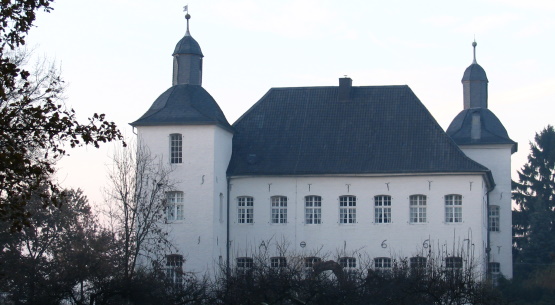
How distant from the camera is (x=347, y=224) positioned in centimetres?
4144

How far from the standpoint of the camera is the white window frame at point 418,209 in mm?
40875

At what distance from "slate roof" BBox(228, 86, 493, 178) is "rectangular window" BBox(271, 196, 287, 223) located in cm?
122

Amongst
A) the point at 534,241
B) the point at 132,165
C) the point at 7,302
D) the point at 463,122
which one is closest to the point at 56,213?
the point at 132,165

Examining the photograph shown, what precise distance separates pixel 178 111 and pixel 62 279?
16.7 meters

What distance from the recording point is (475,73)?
49.2 meters

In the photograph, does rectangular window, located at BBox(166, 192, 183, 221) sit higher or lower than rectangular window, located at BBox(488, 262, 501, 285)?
higher

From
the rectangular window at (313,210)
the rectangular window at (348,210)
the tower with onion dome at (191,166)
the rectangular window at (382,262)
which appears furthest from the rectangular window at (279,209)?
the rectangular window at (382,262)

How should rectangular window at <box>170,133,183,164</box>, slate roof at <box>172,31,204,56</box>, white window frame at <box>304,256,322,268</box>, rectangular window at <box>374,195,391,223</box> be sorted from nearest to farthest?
white window frame at <box>304,256,322,268</box> < rectangular window at <box>170,133,183,164</box> < rectangular window at <box>374,195,391,223</box> < slate roof at <box>172,31,204,56</box>

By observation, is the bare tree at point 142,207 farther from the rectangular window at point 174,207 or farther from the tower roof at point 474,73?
the tower roof at point 474,73

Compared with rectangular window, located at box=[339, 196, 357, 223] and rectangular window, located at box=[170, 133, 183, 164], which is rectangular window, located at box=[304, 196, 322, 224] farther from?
rectangular window, located at box=[170, 133, 183, 164]

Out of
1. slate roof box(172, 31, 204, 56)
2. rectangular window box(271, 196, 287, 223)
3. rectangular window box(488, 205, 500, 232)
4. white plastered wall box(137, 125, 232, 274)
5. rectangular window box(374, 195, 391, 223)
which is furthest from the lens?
rectangular window box(488, 205, 500, 232)

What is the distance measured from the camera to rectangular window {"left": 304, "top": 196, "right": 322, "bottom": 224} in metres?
41.9

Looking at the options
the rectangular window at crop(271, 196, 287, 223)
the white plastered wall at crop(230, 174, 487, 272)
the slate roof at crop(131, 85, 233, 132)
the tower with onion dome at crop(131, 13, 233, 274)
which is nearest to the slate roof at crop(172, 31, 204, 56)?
the tower with onion dome at crop(131, 13, 233, 274)

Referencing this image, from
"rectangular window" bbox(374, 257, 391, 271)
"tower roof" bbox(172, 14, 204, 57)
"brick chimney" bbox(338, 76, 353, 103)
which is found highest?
"tower roof" bbox(172, 14, 204, 57)
